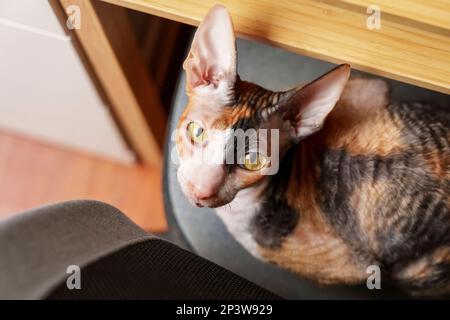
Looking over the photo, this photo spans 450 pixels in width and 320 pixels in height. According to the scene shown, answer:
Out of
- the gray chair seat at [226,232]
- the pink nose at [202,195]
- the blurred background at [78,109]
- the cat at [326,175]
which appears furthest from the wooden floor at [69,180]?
the pink nose at [202,195]

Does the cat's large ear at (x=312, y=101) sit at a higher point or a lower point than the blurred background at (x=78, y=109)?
lower

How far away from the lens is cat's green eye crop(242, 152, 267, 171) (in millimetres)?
679

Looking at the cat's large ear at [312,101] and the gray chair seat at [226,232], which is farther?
the gray chair seat at [226,232]

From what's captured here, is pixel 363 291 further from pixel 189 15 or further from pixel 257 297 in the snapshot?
pixel 189 15

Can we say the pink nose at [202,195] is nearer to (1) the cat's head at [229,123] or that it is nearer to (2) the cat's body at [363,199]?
Answer: (1) the cat's head at [229,123]

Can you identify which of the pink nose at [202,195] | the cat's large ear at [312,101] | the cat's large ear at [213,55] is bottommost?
the pink nose at [202,195]

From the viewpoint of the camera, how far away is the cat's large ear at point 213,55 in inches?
24.0

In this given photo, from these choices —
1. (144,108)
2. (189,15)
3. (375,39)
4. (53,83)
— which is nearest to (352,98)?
(375,39)

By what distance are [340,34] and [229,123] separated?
16cm

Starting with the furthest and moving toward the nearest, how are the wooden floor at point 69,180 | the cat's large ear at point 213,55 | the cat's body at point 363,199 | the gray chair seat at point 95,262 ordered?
the wooden floor at point 69,180 < the cat's body at point 363,199 < the cat's large ear at point 213,55 < the gray chair seat at point 95,262

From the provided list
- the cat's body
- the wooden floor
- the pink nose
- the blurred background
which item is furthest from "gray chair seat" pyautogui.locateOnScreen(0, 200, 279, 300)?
the wooden floor

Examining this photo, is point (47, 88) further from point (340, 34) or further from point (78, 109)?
point (340, 34)

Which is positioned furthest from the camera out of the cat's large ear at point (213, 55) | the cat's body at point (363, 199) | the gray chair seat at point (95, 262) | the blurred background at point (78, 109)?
the blurred background at point (78, 109)

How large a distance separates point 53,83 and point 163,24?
32 cm
